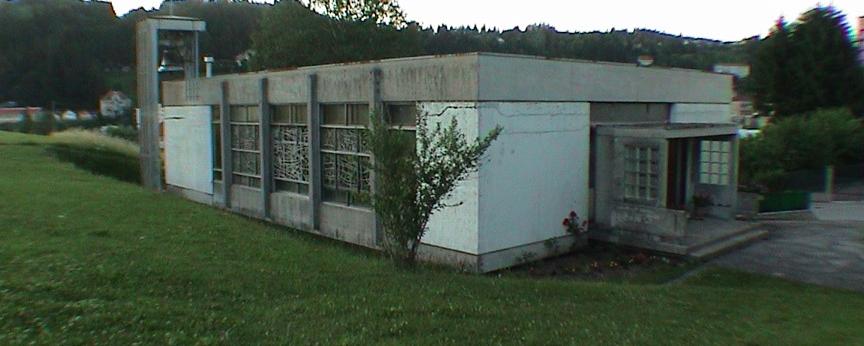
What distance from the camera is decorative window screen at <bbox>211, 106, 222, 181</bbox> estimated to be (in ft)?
80.7

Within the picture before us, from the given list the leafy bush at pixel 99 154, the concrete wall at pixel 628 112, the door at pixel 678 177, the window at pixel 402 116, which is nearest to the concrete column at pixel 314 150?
the window at pixel 402 116

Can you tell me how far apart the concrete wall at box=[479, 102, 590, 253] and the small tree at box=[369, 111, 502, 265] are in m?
3.38

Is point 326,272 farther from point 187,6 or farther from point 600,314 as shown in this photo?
point 187,6

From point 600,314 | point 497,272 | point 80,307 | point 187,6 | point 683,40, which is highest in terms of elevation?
point 187,6

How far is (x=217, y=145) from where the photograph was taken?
2475 centimetres

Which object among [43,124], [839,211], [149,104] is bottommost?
[839,211]

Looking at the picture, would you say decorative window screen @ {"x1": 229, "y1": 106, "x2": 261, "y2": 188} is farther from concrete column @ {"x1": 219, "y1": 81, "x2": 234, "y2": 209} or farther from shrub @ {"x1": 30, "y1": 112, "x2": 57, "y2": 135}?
shrub @ {"x1": 30, "y1": 112, "x2": 57, "y2": 135}

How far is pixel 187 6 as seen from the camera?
85188 mm

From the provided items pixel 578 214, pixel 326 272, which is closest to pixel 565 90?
pixel 578 214

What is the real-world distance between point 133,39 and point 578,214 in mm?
73838

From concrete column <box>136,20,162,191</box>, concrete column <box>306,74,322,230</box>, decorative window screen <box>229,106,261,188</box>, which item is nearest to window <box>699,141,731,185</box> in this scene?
concrete column <box>306,74,322,230</box>

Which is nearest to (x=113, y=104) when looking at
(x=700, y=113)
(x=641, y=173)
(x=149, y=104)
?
(x=149, y=104)

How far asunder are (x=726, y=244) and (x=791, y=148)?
12.9 metres

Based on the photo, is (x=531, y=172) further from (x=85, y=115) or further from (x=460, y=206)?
(x=85, y=115)
